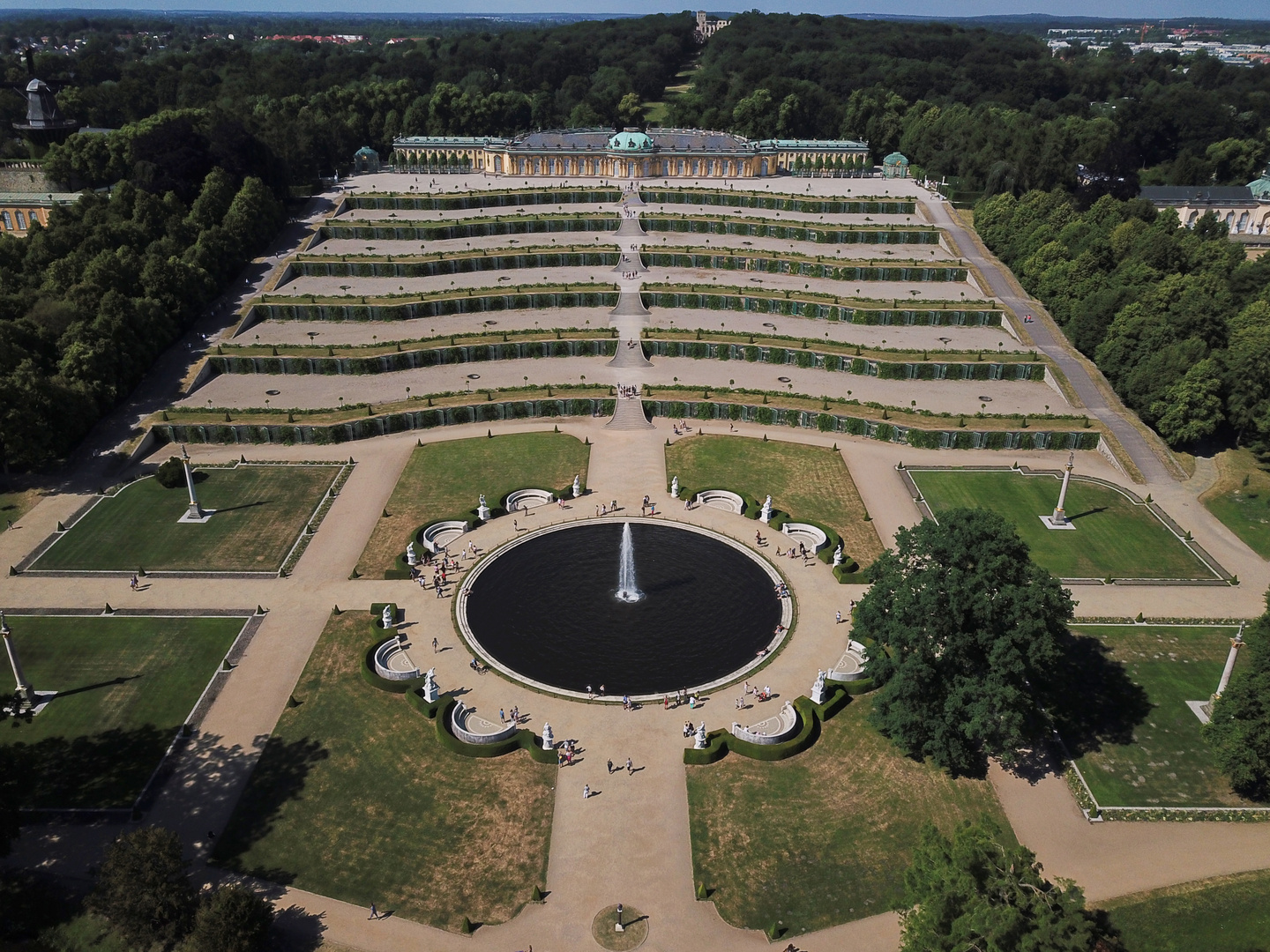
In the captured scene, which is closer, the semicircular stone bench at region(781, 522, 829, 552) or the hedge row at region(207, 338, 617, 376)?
the semicircular stone bench at region(781, 522, 829, 552)

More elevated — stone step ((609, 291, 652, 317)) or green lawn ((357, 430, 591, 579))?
stone step ((609, 291, 652, 317))

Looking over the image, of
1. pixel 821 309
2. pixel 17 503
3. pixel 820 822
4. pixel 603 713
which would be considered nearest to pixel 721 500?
pixel 603 713

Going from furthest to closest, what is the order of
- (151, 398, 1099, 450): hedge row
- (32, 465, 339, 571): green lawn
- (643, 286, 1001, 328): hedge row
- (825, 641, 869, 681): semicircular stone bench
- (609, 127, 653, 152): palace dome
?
1. (609, 127, 653, 152): palace dome
2. (643, 286, 1001, 328): hedge row
3. (151, 398, 1099, 450): hedge row
4. (32, 465, 339, 571): green lawn
5. (825, 641, 869, 681): semicircular stone bench

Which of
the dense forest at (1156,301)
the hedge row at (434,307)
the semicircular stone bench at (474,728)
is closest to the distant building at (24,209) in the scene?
the hedge row at (434,307)

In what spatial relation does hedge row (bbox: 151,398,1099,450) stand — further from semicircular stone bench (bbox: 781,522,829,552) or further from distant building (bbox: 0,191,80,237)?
distant building (bbox: 0,191,80,237)

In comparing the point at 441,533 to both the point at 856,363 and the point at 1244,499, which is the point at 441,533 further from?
the point at 1244,499

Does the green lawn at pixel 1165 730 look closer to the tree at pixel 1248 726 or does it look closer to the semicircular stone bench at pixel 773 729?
the tree at pixel 1248 726

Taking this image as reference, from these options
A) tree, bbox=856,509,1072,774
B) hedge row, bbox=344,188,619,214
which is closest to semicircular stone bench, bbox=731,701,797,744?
tree, bbox=856,509,1072,774

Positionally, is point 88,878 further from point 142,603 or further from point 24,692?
point 142,603
